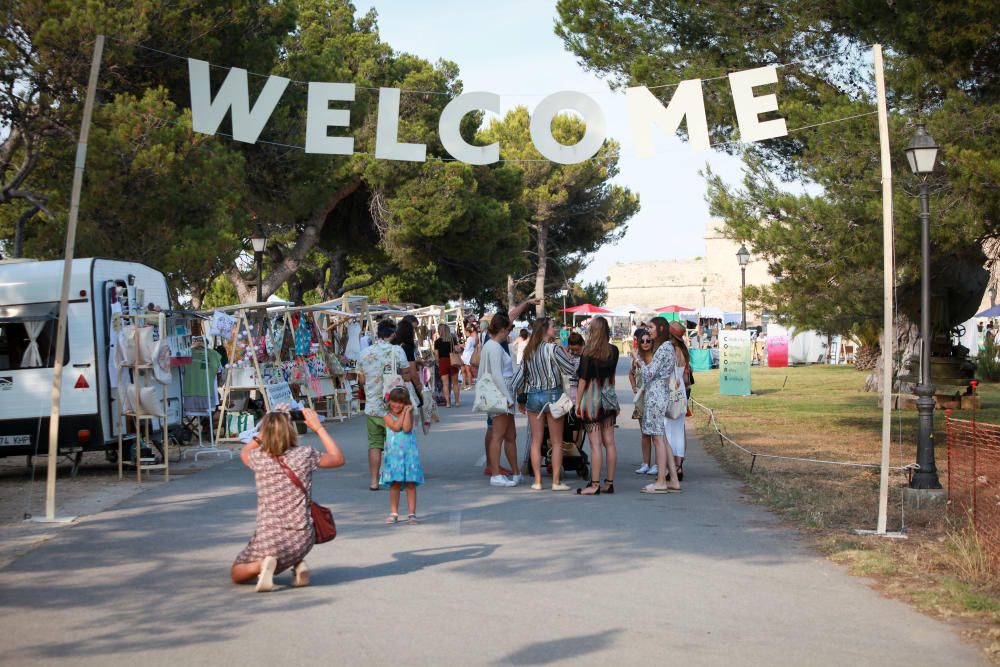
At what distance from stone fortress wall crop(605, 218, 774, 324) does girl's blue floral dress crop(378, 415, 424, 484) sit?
81.7 m

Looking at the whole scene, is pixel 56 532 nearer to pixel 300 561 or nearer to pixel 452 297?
pixel 300 561

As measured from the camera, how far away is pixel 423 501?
10789 millimetres

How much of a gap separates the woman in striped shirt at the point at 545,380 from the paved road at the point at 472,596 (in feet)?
2.82

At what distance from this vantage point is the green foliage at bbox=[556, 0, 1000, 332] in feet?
40.4

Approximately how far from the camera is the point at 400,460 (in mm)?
9266

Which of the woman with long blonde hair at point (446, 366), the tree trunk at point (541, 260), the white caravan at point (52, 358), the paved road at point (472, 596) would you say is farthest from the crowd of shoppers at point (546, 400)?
the tree trunk at point (541, 260)

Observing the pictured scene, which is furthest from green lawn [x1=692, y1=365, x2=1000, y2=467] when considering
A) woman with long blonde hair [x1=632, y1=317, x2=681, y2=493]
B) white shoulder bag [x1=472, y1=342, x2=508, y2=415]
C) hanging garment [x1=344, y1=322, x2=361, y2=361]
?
hanging garment [x1=344, y1=322, x2=361, y2=361]

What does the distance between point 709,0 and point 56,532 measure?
12.1 metres

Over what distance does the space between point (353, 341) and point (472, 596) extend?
15803mm

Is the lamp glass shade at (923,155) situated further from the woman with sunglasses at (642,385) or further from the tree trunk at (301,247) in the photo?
the tree trunk at (301,247)

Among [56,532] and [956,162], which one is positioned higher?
[956,162]

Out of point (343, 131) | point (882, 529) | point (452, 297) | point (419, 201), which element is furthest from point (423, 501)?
point (452, 297)

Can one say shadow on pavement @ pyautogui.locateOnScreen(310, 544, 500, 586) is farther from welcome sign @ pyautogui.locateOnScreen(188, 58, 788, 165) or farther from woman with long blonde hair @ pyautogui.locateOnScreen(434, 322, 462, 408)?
woman with long blonde hair @ pyautogui.locateOnScreen(434, 322, 462, 408)

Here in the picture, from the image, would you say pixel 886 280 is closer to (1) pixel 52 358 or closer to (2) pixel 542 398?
(2) pixel 542 398
